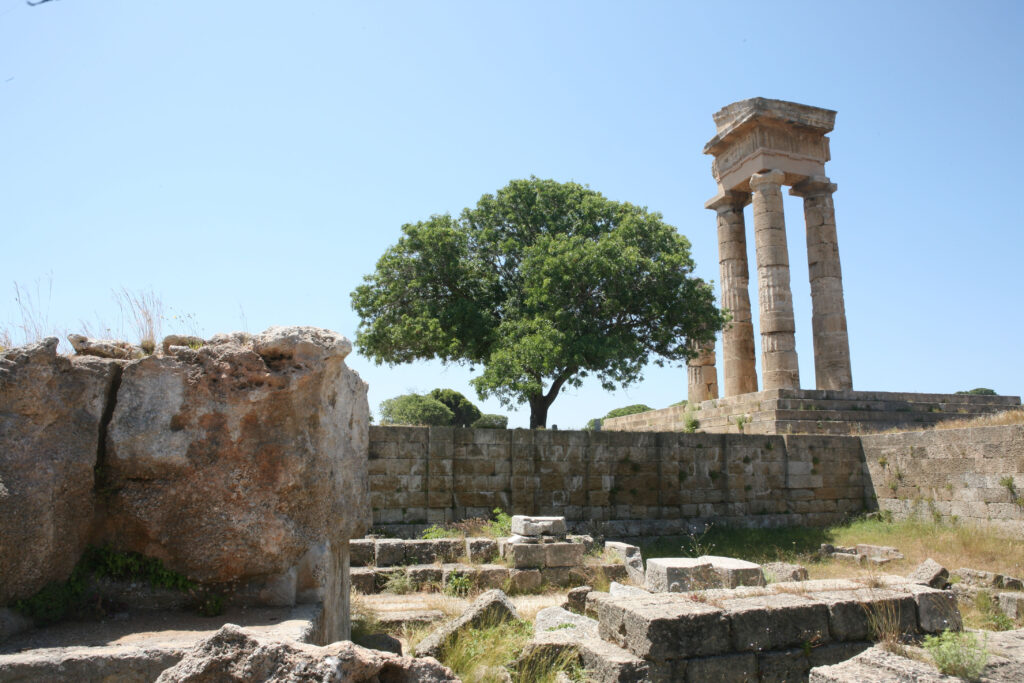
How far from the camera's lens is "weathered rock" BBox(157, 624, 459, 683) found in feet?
8.21

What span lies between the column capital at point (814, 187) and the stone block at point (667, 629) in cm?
2023

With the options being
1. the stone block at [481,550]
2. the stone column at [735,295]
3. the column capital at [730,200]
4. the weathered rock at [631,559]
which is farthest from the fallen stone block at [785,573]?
the column capital at [730,200]

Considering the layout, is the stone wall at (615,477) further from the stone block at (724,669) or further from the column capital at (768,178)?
the column capital at (768,178)

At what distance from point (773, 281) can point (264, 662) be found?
2137 cm

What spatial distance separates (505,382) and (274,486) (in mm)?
13674

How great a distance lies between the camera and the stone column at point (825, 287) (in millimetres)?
22016

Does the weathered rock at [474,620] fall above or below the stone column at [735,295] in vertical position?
below

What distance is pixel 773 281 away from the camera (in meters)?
21.8

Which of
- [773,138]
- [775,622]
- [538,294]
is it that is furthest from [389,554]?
[773,138]

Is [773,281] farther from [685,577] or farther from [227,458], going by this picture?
[227,458]

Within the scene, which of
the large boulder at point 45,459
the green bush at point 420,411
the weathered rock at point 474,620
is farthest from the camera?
the green bush at point 420,411

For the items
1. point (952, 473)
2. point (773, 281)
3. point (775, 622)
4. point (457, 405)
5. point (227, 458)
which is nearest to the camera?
point (227, 458)

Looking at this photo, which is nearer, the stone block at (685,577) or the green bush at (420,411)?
the stone block at (685,577)

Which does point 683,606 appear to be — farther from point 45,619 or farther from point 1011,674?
point 45,619
